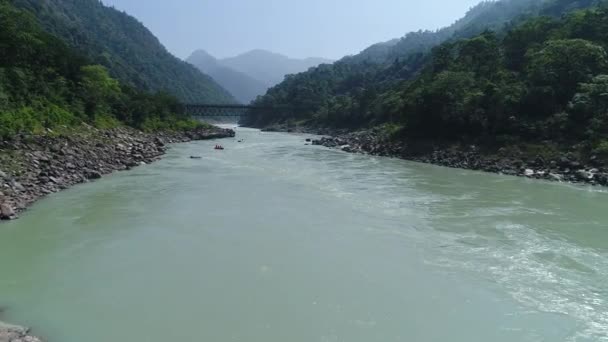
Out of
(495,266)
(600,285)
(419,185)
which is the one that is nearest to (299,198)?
(419,185)

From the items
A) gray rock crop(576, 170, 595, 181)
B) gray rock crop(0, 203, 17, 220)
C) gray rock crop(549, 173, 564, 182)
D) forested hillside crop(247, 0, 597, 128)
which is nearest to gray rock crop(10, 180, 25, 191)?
gray rock crop(0, 203, 17, 220)

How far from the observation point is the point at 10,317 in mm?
8070

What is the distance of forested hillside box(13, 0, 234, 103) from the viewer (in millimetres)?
102000

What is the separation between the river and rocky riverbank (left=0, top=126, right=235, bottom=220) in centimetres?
87

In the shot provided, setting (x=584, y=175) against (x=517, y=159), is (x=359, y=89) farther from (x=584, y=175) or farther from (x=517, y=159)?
(x=584, y=175)

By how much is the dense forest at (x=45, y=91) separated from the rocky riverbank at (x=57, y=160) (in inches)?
43.3

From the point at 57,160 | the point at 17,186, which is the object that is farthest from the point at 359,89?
the point at 17,186

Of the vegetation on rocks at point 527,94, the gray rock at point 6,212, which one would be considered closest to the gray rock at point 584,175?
the vegetation on rocks at point 527,94

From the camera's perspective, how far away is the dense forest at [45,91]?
1016 inches

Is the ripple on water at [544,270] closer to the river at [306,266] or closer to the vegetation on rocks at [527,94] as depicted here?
the river at [306,266]

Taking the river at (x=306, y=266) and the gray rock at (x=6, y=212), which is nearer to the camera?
the river at (x=306, y=266)

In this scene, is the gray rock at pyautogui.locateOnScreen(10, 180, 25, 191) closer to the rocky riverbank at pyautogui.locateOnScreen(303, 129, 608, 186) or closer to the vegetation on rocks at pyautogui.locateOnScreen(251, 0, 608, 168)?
the rocky riverbank at pyautogui.locateOnScreen(303, 129, 608, 186)

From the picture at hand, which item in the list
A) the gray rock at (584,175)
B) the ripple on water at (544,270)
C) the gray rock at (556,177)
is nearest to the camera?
the ripple on water at (544,270)

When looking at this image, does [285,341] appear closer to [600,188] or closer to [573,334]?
[573,334]
